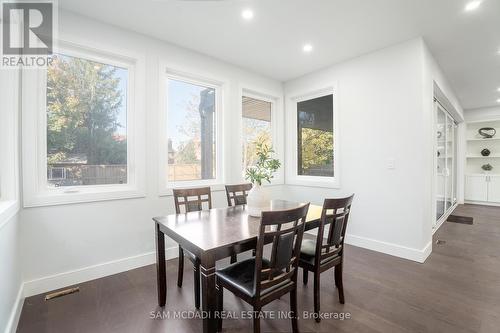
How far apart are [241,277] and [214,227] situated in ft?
1.41

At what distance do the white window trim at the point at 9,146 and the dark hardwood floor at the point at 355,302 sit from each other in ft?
3.23

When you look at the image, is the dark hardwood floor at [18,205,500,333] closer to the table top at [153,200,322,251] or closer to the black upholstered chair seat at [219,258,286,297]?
the black upholstered chair seat at [219,258,286,297]

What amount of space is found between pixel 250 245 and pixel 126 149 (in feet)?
7.02

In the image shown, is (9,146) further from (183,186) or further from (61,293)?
(183,186)

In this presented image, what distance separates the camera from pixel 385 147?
3273 mm

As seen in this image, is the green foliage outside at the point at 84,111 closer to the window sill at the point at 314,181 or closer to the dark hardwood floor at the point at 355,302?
the dark hardwood floor at the point at 355,302

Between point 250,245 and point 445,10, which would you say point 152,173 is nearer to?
point 250,245

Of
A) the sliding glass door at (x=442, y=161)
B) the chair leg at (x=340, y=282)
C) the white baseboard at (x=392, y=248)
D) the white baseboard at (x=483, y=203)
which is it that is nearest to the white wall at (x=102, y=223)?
the chair leg at (x=340, y=282)

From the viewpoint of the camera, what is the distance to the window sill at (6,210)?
1.51 meters

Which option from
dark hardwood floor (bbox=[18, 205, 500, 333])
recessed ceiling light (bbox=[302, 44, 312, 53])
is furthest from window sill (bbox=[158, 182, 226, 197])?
recessed ceiling light (bbox=[302, 44, 312, 53])

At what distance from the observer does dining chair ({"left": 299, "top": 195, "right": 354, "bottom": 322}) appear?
1861 mm

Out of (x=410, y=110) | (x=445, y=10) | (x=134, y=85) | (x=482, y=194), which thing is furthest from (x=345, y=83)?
(x=482, y=194)

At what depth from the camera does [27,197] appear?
87.4 inches

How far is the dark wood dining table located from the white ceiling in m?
2.12
